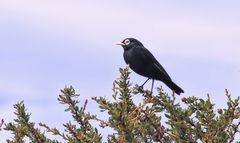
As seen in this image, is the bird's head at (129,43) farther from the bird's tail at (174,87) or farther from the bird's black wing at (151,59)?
the bird's tail at (174,87)

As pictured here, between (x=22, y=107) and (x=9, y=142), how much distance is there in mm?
660

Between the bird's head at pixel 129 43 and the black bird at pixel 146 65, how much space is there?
3.3 inches

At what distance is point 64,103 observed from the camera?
532cm

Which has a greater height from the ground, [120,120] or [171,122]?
[171,122]

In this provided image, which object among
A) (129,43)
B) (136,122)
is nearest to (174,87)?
(129,43)

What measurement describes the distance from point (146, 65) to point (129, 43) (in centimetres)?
108

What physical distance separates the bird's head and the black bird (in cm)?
8

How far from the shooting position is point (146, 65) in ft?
40.4

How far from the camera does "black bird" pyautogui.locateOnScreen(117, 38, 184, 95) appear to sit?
39.8 ft

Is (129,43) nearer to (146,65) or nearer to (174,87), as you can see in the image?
(146,65)

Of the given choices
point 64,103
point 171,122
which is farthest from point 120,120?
point 171,122

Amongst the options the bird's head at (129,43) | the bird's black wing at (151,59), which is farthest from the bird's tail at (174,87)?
the bird's head at (129,43)

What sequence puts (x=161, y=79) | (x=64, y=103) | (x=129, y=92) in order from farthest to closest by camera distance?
1. (x=161, y=79)
2. (x=64, y=103)
3. (x=129, y=92)

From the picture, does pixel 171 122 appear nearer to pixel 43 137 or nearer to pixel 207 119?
pixel 207 119
